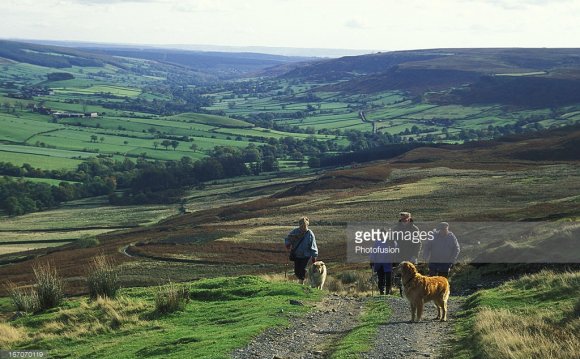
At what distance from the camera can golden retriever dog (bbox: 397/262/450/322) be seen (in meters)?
18.1

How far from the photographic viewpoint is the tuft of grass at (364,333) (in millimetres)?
14898

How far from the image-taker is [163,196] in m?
138

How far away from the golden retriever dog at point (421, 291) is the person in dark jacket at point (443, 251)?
372 cm

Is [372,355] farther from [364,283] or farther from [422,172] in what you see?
[422,172]

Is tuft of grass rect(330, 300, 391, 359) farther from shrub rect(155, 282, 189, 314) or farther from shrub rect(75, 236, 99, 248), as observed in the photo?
shrub rect(75, 236, 99, 248)

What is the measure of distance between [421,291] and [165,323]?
25.6 feet

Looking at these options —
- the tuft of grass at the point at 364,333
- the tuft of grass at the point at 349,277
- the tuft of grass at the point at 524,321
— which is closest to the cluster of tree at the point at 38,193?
the tuft of grass at the point at 349,277

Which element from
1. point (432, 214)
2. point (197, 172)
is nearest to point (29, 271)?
point (432, 214)

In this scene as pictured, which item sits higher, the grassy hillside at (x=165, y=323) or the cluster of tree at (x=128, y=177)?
the grassy hillside at (x=165, y=323)

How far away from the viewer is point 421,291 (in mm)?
18094

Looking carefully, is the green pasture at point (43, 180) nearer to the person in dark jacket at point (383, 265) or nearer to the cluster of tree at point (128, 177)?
the cluster of tree at point (128, 177)

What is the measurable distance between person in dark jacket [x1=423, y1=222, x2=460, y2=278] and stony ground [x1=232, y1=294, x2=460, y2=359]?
1485mm

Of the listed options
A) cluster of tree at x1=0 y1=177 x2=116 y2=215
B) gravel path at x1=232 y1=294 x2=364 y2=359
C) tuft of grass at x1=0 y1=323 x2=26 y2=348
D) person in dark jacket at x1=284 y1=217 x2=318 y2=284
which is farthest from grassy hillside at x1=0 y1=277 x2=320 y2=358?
cluster of tree at x1=0 y1=177 x2=116 y2=215

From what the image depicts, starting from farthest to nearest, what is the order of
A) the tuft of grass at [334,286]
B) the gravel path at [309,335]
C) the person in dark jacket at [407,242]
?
the tuft of grass at [334,286] → the person in dark jacket at [407,242] → the gravel path at [309,335]
